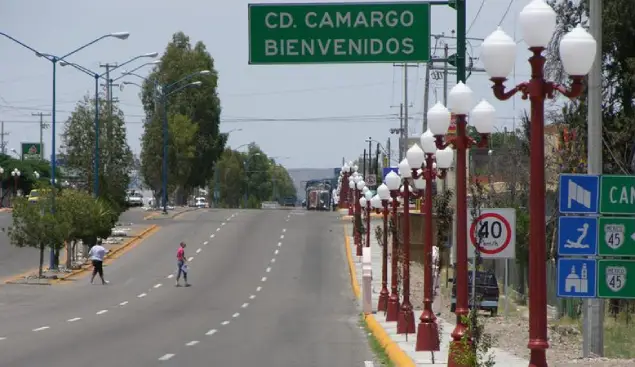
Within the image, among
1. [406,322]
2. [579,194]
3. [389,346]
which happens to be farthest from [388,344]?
[579,194]

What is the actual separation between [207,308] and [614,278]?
27.9 m

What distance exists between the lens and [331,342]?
27.7 m

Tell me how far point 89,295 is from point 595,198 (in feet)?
108

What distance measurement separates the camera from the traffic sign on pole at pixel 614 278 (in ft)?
46.8

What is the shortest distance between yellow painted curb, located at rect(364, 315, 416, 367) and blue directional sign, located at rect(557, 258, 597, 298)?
223 inches

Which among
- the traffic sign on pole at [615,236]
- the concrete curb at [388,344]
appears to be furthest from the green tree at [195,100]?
the traffic sign on pole at [615,236]

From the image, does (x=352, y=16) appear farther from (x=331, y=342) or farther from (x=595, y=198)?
(x=331, y=342)

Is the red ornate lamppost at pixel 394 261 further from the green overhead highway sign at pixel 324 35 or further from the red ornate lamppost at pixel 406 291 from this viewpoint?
the green overhead highway sign at pixel 324 35

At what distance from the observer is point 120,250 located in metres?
66.1

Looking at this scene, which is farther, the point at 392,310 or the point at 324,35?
the point at 392,310

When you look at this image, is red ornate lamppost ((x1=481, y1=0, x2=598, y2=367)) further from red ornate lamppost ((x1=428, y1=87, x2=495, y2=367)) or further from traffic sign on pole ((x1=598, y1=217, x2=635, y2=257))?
red ornate lamppost ((x1=428, y1=87, x2=495, y2=367))

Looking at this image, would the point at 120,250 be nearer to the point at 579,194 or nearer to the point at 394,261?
the point at 394,261

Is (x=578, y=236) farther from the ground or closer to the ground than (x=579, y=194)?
closer to the ground

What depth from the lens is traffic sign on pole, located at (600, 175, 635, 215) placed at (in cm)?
1429
